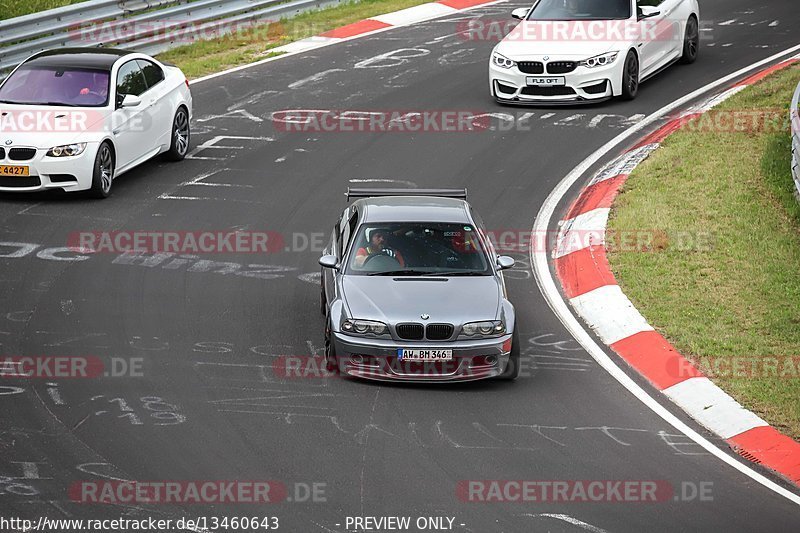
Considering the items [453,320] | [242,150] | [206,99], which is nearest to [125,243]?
[242,150]

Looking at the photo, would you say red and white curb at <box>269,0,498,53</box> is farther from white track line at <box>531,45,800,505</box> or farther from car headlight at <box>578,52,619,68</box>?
white track line at <box>531,45,800,505</box>

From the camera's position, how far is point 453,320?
445 inches

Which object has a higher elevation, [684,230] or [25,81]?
[25,81]

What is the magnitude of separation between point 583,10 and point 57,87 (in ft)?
29.3

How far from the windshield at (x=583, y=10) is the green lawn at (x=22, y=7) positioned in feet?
32.5

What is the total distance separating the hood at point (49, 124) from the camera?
16.0 m

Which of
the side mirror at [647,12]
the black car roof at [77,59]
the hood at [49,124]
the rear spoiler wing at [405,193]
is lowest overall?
the rear spoiler wing at [405,193]

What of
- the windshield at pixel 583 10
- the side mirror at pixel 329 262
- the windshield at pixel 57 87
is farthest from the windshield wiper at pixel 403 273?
the windshield at pixel 583 10

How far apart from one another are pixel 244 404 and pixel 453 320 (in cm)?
201

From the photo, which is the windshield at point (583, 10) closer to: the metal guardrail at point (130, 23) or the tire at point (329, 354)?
the metal guardrail at point (130, 23)

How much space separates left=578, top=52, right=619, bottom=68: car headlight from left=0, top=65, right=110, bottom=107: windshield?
24.6 feet

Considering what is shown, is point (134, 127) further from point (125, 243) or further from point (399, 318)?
point (399, 318)

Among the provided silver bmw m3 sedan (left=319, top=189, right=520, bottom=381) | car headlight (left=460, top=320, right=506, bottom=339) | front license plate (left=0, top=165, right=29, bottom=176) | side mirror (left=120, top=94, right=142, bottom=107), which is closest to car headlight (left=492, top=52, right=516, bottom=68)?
side mirror (left=120, top=94, right=142, bottom=107)

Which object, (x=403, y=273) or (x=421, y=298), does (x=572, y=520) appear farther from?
(x=403, y=273)
